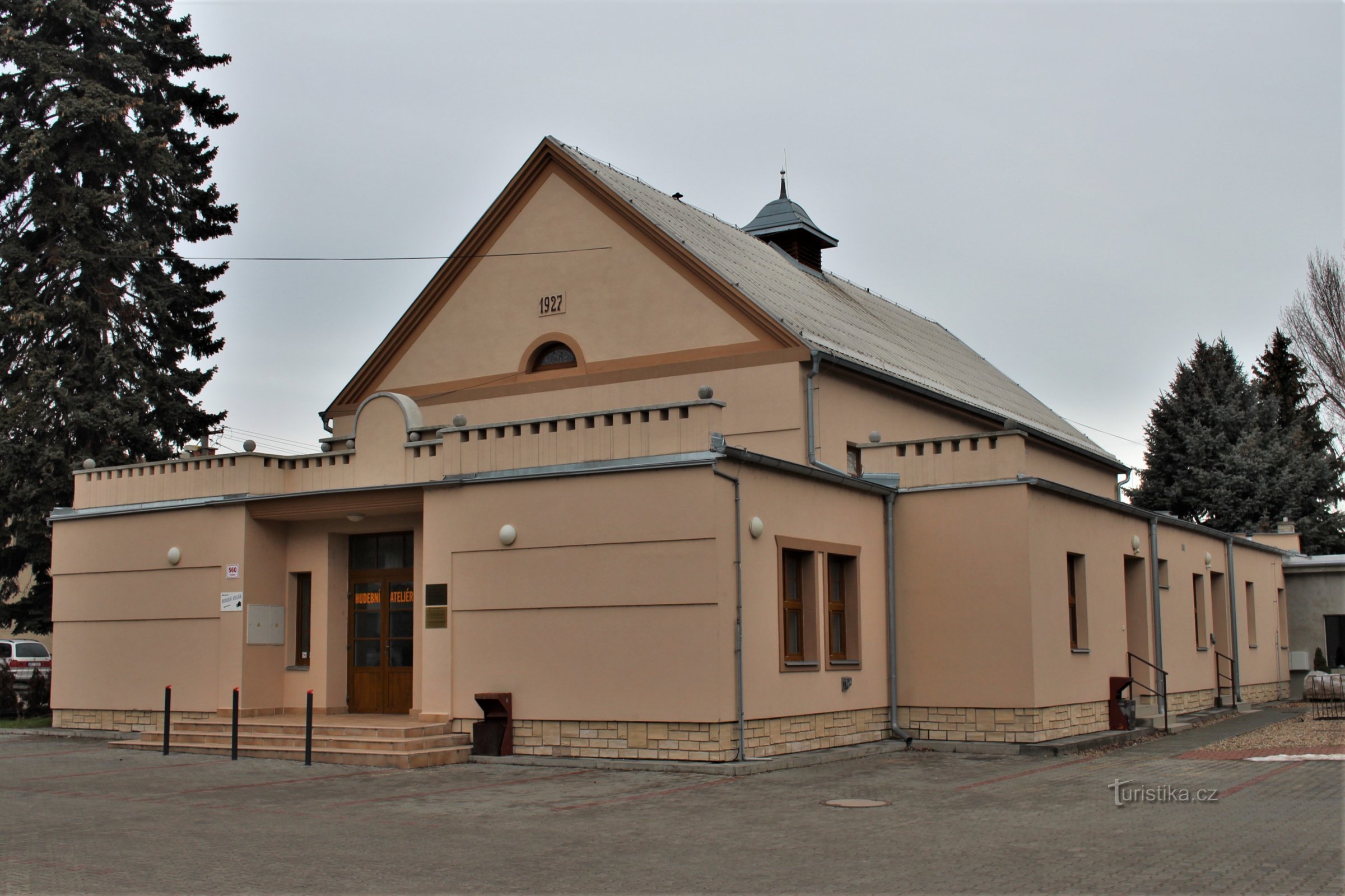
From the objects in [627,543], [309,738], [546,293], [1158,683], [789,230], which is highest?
[789,230]

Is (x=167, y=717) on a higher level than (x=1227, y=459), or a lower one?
lower

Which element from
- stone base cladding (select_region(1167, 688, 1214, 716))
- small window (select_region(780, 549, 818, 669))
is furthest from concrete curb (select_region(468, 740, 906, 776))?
stone base cladding (select_region(1167, 688, 1214, 716))

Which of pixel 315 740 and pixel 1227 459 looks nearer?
pixel 315 740

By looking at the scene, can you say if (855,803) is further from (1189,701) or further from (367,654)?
(1189,701)

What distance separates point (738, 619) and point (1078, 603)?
23.5 feet

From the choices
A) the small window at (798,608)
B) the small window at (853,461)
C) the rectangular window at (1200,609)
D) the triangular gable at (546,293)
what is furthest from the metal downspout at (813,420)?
the rectangular window at (1200,609)

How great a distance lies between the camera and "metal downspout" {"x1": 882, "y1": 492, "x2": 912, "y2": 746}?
766 inches

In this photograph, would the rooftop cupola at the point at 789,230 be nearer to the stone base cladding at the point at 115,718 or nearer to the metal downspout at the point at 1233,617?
the metal downspout at the point at 1233,617

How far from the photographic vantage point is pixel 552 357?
2320 centimetres

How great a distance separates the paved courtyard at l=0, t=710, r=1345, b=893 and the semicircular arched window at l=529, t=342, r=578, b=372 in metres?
8.63

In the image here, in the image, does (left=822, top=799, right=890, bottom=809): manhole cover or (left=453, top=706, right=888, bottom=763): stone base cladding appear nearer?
(left=822, top=799, right=890, bottom=809): manhole cover

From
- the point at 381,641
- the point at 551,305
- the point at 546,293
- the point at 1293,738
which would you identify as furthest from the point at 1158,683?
the point at 381,641

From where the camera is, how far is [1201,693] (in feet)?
84.0

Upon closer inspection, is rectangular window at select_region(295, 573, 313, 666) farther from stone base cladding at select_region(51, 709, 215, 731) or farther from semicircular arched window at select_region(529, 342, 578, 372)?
semicircular arched window at select_region(529, 342, 578, 372)
